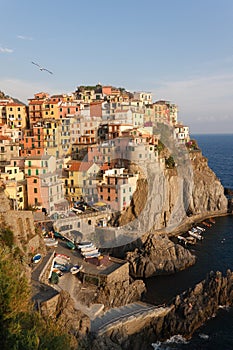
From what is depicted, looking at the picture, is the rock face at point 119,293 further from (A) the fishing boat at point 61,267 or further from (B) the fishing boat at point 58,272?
(A) the fishing boat at point 61,267

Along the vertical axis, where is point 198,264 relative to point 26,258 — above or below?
below

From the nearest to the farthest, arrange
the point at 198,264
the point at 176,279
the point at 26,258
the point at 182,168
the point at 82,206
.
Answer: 1. the point at 26,258
2. the point at 176,279
3. the point at 198,264
4. the point at 82,206
5. the point at 182,168

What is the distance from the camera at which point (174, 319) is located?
80.3 feet

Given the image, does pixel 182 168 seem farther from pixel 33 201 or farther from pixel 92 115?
pixel 33 201

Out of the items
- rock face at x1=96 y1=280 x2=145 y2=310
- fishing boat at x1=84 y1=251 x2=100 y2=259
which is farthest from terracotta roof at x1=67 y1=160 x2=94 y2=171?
rock face at x1=96 y1=280 x2=145 y2=310

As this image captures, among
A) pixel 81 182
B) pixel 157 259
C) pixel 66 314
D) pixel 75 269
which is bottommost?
pixel 157 259

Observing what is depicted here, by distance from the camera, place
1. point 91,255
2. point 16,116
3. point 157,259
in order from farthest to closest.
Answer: point 16,116 < point 157,259 < point 91,255

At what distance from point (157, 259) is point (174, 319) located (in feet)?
31.4

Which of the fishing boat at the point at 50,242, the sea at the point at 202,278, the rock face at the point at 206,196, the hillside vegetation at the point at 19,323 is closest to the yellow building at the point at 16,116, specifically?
the fishing boat at the point at 50,242

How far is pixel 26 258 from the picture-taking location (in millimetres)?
25203

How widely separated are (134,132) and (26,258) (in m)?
27.5

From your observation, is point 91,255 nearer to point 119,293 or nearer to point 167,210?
point 119,293

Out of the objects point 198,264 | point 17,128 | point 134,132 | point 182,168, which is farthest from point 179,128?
point 198,264

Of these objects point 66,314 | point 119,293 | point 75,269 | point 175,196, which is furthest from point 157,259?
point 66,314
